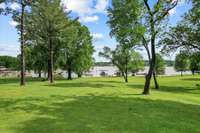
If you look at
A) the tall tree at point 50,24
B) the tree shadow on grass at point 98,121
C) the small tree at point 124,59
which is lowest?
the tree shadow on grass at point 98,121

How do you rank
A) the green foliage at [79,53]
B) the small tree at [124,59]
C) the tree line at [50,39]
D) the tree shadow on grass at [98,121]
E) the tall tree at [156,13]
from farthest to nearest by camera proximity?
the green foliage at [79,53] → the small tree at [124,59] → the tree line at [50,39] → the tall tree at [156,13] → the tree shadow on grass at [98,121]

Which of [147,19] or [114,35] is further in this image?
[114,35]

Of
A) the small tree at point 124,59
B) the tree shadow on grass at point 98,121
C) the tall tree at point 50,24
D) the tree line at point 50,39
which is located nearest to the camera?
the tree shadow on grass at point 98,121

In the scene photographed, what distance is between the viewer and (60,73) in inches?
3145

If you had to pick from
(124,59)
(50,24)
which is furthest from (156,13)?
(124,59)

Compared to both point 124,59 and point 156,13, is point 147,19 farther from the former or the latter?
point 124,59

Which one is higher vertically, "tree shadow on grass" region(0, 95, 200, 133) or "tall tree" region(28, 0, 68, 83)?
"tall tree" region(28, 0, 68, 83)

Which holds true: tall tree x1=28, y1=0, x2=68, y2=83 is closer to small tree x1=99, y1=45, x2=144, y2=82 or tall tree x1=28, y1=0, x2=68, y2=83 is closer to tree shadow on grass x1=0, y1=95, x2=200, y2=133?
small tree x1=99, y1=45, x2=144, y2=82

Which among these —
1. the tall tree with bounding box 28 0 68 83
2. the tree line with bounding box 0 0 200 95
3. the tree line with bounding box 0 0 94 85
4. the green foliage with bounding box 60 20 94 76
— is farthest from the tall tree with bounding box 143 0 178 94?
the green foliage with bounding box 60 20 94 76

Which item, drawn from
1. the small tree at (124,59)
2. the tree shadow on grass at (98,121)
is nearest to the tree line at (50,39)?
the small tree at (124,59)

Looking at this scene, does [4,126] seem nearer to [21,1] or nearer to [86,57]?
[21,1]

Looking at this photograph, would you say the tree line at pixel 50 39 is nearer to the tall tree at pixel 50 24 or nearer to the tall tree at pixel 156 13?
the tall tree at pixel 50 24

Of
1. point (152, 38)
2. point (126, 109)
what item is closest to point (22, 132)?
point (126, 109)

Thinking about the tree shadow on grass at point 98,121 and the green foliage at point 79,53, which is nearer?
the tree shadow on grass at point 98,121
